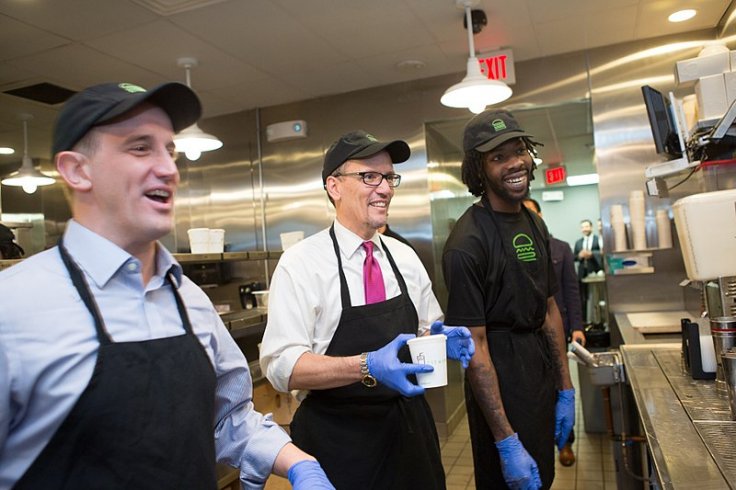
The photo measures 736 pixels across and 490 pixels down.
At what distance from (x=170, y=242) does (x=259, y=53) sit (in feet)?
8.44

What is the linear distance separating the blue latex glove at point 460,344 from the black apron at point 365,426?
0.16 m

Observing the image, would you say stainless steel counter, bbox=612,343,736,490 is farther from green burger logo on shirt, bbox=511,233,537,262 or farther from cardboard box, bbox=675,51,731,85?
cardboard box, bbox=675,51,731,85

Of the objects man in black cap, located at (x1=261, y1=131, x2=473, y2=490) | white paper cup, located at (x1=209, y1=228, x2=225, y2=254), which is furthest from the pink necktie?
white paper cup, located at (x1=209, y1=228, x2=225, y2=254)

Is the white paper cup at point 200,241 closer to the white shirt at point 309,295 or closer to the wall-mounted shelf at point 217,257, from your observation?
the wall-mounted shelf at point 217,257

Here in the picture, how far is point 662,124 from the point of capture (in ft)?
9.03

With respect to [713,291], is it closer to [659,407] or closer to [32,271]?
[659,407]

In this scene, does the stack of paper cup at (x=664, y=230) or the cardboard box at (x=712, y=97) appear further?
the stack of paper cup at (x=664, y=230)

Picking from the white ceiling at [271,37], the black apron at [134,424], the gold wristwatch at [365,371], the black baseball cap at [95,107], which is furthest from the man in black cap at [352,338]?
the white ceiling at [271,37]

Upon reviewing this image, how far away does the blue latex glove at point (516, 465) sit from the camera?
1912 mm

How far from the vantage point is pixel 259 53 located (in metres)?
4.07

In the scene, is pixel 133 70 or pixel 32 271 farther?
pixel 133 70

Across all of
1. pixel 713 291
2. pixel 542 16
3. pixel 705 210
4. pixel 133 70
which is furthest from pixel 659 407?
pixel 133 70

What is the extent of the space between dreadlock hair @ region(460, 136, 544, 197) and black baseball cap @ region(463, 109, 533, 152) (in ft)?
0.16

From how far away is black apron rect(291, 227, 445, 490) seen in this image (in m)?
1.75
